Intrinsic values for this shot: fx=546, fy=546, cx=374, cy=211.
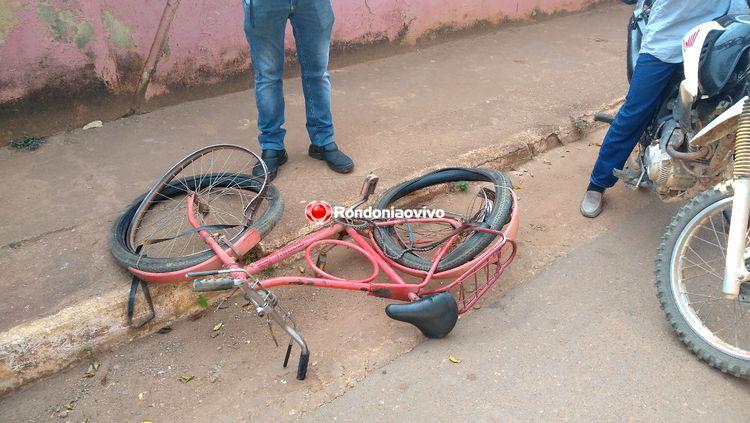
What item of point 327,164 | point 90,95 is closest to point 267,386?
point 327,164

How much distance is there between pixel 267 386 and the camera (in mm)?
2279

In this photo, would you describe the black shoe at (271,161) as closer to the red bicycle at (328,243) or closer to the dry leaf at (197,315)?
the red bicycle at (328,243)

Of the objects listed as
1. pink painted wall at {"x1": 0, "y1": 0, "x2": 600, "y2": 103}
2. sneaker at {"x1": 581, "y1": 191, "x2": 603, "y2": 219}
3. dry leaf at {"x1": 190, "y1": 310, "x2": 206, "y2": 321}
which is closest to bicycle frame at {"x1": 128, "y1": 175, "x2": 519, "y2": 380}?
dry leaf at {"x1": 190, "y1": 310, "x2": 206, "y2": 321}

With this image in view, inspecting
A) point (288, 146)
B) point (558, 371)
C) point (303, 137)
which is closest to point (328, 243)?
point (558, 371)

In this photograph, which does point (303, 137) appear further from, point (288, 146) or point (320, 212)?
point (320, 212)

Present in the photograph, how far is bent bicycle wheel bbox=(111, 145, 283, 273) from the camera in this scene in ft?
8.45

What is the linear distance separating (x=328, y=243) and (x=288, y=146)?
140 centimetres

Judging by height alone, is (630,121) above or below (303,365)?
above

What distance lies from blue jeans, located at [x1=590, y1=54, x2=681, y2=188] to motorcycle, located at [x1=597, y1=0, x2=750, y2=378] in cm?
10

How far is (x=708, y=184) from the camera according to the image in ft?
8.97

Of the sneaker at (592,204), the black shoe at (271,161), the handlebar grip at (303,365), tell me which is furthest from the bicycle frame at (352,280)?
the sneaker at (592,204)

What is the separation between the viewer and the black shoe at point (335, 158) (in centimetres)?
345

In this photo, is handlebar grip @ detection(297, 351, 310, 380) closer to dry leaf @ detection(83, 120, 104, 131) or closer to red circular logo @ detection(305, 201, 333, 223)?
red circular logo @ detection(305, 201, 333, 223)

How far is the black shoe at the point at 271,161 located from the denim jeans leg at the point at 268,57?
1.3 inches
